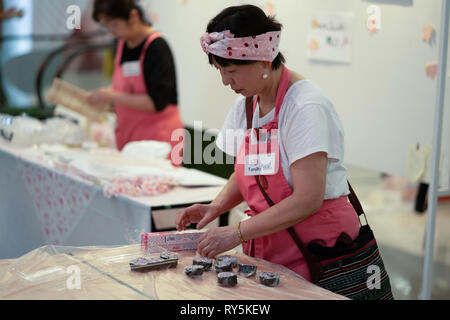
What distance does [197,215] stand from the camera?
2.03 metres

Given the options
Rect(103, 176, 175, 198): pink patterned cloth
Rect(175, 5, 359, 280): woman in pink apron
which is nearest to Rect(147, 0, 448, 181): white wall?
Rect(103, 176, 175, 198): pink patterned cloth

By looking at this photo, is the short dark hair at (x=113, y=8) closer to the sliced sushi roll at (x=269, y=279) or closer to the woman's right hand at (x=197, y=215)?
the woman's right hand at (x=197, y=215)

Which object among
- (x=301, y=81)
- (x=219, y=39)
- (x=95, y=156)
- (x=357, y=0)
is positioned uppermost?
(x=357, y=0)

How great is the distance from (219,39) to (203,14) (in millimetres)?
2577

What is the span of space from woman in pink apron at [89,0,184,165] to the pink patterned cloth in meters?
0.46

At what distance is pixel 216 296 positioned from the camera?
1.51 meters

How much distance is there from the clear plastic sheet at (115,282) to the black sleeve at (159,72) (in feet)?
5.83

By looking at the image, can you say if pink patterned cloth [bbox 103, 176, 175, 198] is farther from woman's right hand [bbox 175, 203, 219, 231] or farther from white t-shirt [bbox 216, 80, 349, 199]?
white t-shirt [bbox 216, 80, 349, 199]

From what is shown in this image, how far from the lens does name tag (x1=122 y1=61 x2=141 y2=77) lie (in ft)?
11.5

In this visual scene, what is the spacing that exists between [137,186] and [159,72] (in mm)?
965

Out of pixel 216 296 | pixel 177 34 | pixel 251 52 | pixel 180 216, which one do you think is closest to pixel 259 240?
pixel 180 216

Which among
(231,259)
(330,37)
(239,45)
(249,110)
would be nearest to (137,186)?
(249,110)

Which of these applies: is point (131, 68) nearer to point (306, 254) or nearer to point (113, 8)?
point (113, 8)

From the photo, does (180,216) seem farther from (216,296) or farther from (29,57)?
(29,57)
